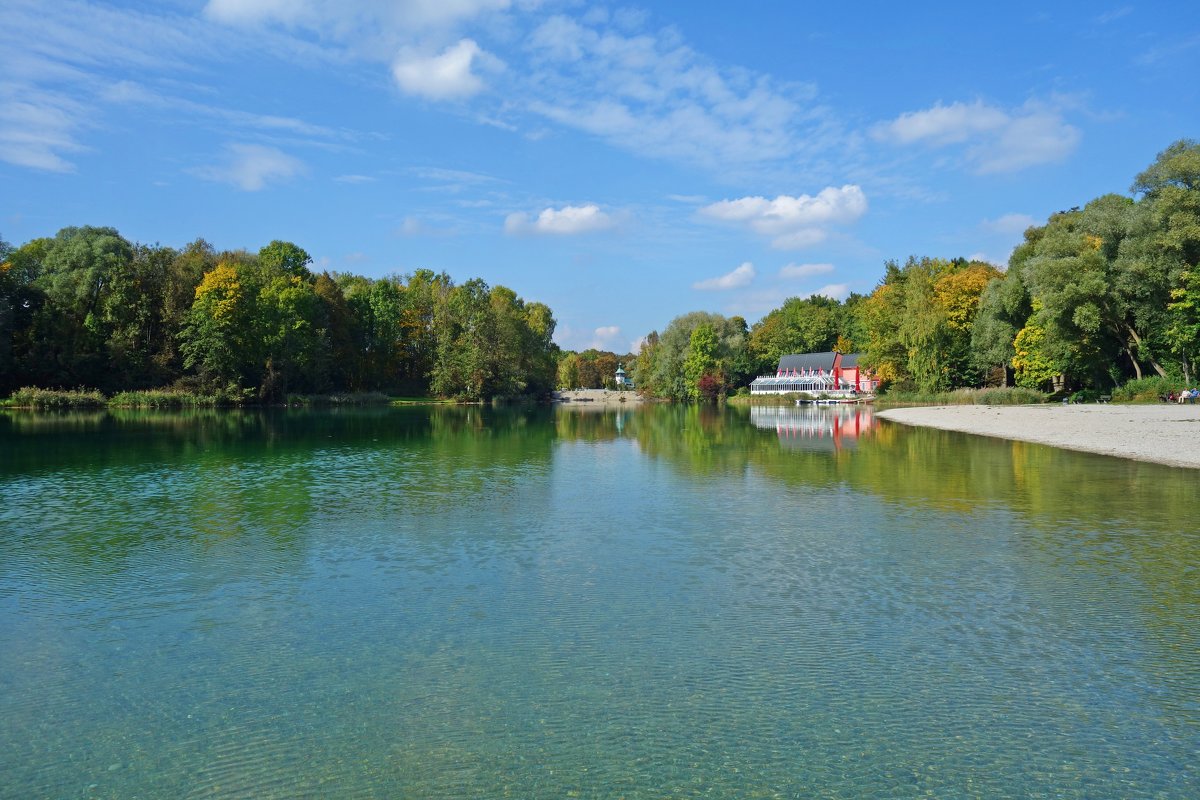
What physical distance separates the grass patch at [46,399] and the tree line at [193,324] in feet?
10.4

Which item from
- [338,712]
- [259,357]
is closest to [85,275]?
[259,357]

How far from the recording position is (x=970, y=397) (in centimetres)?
5541

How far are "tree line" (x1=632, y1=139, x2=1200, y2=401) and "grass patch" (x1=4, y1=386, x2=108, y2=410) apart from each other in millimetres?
62041

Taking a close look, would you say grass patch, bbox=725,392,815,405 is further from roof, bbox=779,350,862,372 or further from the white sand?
the white sand

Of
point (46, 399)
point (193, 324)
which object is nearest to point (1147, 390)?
point (193, 324)

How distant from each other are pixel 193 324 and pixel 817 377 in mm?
69304

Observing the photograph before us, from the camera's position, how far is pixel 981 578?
9289 millimetres

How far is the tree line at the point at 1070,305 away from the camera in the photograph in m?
41.6

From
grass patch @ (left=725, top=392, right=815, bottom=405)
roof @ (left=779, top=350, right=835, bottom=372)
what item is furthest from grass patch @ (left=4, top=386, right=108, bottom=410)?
roof @ (left=779, top=350, right=835, bottom=372)

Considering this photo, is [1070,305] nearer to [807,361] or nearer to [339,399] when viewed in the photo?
[807,361]

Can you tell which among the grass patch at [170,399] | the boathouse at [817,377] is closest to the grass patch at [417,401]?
the grass patch at [170,399]

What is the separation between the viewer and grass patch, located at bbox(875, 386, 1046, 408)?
169 ft

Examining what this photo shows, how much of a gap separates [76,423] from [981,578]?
43.1m

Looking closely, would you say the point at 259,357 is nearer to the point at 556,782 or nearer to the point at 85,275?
the point at 85,275
